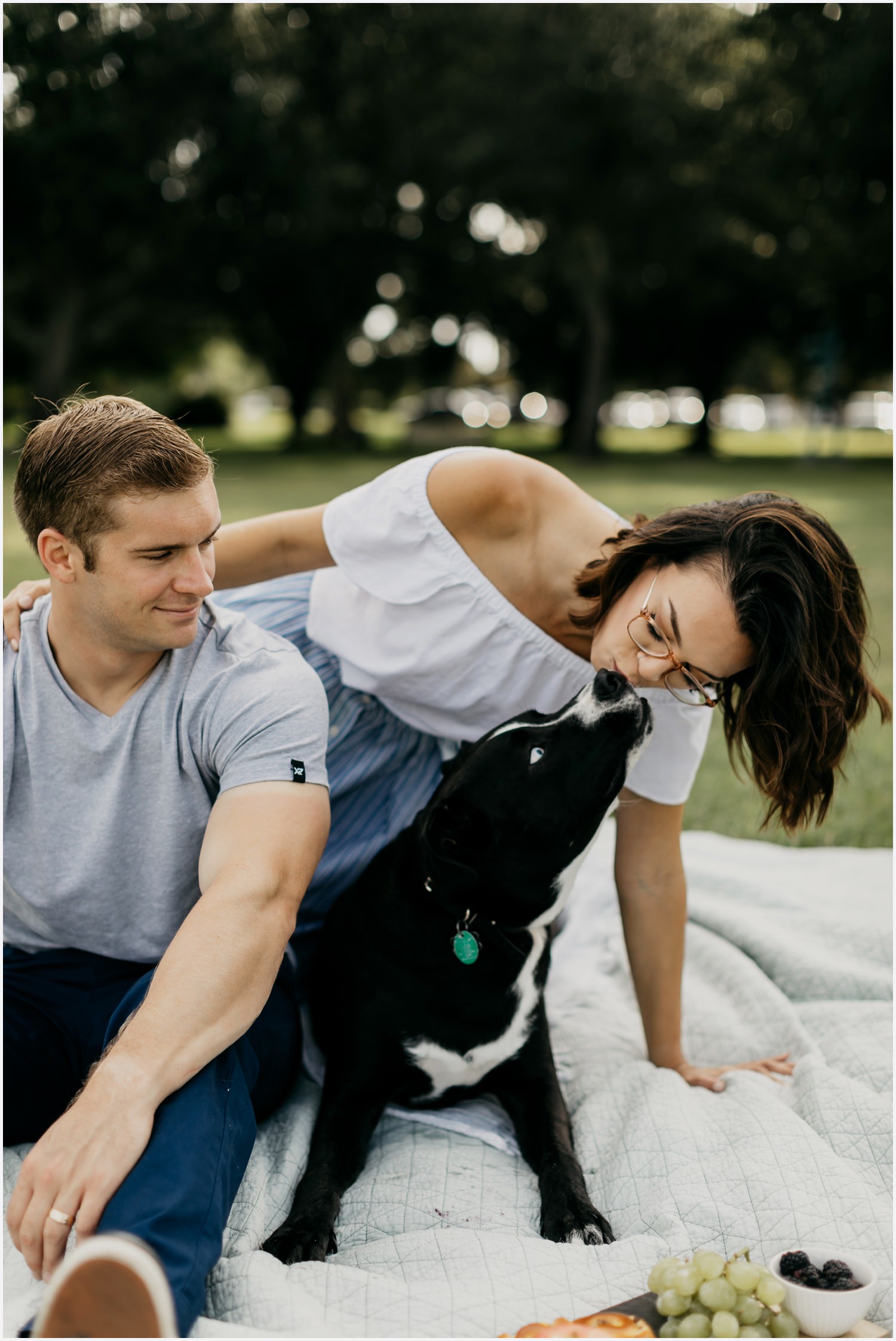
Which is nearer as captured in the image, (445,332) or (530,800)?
(530,800)

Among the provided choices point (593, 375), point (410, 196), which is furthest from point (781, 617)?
point (593, 375)

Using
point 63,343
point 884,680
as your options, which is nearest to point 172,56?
point 63,343

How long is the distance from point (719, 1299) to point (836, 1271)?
0.24 metres

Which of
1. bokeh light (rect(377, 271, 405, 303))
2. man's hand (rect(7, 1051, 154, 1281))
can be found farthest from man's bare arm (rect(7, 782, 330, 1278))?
bokeh light (rect(377, 271, 405, 303))

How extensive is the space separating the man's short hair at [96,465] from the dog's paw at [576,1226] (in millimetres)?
1568

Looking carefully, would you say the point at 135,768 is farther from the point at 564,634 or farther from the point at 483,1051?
the point at 564,634

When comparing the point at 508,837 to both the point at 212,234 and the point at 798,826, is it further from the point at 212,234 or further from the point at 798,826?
the point at 212,234

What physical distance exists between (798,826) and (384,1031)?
3.54 ft

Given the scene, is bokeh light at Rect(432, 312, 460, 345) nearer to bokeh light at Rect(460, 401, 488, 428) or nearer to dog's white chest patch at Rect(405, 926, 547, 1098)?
bokeh light at Rect(460, 401, 488, 428)

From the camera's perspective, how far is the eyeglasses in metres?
2.28

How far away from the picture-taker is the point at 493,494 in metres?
2.65

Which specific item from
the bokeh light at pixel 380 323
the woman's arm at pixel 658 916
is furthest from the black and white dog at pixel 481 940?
the bokeh light at pixel 380 323

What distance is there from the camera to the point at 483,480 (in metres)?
2.65

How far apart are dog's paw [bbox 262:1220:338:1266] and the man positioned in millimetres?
264
